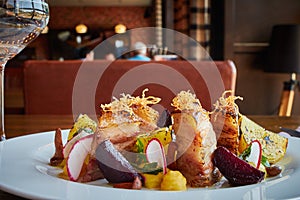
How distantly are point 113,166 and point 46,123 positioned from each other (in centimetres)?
85

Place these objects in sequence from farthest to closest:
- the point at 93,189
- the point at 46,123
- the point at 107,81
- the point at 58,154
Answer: the point at 107,81 → the point at 46,123 → the point at 58,154 → the point at 93,189

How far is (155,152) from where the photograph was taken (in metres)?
0.56

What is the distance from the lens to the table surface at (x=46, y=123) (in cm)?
116

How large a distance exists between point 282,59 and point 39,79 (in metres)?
2.22

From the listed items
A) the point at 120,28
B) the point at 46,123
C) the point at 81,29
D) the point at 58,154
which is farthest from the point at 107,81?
the point at 81,29

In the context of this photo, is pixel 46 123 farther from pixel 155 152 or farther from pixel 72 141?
pixel 155 152

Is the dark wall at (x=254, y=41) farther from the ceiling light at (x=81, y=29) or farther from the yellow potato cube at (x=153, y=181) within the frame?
the ceiling light at (x=81, y=29)

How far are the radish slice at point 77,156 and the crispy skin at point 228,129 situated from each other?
201 millimetres

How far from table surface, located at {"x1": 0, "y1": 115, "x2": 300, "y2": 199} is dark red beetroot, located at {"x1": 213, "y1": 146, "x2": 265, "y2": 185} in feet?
2.07

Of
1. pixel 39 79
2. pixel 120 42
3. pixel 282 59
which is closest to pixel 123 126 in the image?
pixel 39 79

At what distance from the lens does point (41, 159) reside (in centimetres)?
69

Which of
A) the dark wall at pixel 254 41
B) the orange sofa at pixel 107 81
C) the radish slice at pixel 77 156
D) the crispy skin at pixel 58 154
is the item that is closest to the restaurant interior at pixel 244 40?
the dark wall at pixel 254 41

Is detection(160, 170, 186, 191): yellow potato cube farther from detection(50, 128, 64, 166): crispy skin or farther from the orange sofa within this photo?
the orange sofa

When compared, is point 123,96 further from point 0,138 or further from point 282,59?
point 282,59
